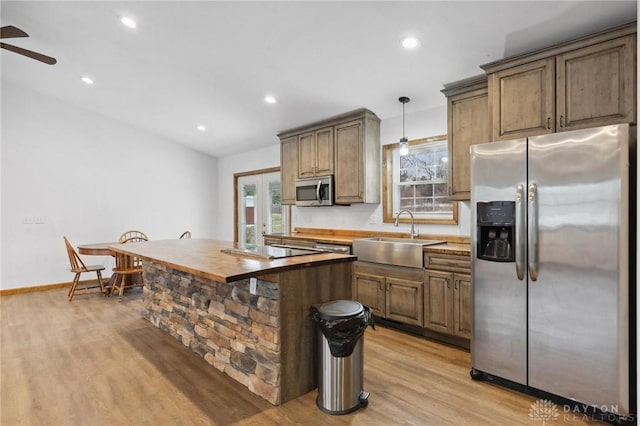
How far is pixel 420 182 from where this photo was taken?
4.02 meters

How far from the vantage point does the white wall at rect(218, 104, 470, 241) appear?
3756 millimetres

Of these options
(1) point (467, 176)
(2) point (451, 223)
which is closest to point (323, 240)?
(2) point (451, 223)

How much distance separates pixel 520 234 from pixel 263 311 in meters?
1.78

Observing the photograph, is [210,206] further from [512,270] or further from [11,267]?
[512,270]

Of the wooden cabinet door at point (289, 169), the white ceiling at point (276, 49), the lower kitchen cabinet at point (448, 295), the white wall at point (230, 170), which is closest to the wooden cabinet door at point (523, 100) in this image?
the white ceiling at point (276, 49)

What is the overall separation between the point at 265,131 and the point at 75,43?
8.28 feet

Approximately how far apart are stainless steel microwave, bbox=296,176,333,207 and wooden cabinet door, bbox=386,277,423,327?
1.49 metres

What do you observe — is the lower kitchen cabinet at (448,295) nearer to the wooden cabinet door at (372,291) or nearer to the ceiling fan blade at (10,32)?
the wooden cabinet door at (372,291)

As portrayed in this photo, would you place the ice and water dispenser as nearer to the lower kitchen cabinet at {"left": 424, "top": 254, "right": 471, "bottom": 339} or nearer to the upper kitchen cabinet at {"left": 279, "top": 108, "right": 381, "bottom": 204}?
the lower kitchen cabinet at {"left": 424, "top": 254, "right": 471, "bottom": 339}

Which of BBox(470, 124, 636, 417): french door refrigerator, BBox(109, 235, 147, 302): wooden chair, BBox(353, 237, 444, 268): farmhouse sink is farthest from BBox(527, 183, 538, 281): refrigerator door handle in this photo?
BBox(109, 235, 147, 302): wooden chair

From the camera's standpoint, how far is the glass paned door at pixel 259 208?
6.19 m

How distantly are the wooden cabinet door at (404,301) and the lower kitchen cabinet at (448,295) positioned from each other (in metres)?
0.07

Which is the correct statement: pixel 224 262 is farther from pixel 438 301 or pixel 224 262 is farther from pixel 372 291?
pixel 438 301

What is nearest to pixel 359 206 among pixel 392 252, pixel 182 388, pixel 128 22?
pixel 392 252
